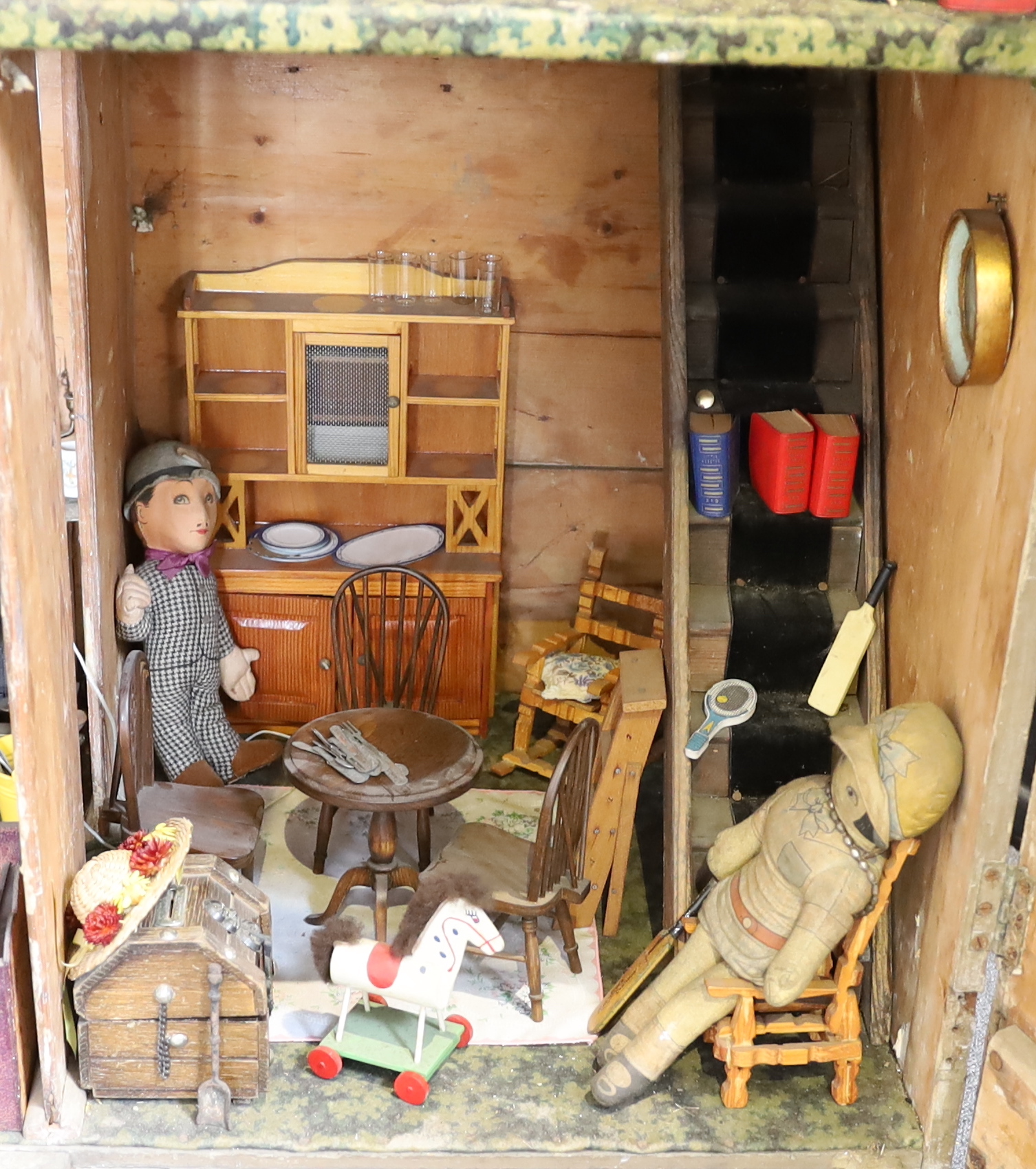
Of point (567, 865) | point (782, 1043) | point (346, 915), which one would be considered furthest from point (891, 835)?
point (346, 915)

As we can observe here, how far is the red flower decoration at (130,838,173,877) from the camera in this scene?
3396 millimetres

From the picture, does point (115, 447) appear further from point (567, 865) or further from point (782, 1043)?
point (782, 1043)

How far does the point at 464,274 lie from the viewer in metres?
4.93

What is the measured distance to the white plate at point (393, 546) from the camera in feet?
16.7

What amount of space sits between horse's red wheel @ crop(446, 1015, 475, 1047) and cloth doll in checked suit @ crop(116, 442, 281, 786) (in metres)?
1.23

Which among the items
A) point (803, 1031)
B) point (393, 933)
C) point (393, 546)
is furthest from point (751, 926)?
point (393, 546)

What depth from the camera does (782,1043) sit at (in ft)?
12.1

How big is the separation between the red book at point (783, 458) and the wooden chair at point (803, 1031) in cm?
109

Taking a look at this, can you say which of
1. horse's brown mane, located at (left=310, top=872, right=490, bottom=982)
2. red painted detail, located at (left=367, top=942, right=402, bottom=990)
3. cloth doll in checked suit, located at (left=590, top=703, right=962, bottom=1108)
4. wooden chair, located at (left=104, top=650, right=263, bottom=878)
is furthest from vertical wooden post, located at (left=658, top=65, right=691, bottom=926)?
wooden chair, located at (left=104, top=650, right=263, bottom=878)

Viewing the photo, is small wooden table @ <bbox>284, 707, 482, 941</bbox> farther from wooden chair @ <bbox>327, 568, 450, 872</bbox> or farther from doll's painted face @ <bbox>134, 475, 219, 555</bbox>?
doll's painted face @ <bbox>134, 475, 219, 555</bbox>

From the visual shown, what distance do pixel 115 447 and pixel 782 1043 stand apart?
9.18 feet

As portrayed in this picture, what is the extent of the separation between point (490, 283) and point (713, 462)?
4.21 feet

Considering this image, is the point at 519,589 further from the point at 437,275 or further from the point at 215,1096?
the point at 215,1096

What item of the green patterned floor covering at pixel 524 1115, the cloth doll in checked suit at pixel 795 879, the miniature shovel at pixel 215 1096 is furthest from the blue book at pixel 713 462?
the miniature shovel at pixel 215 1096
